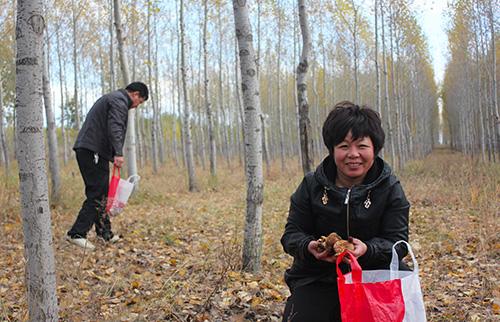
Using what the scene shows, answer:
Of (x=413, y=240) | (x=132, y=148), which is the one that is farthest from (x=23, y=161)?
(x=132, y=148)

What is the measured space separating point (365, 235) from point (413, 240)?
3704 mm

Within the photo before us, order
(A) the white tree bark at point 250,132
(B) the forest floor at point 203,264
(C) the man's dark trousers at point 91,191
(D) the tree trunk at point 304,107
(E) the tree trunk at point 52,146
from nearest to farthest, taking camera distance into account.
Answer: (B) the forest floor at point 203,264 → (A) the white tree bark at point 250,132 → (C) the man's dark trousers at point 91,191 → (D) the tree trunk at point 304,107 → (E) the tree trunk at point 52,146

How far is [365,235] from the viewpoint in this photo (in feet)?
6.78

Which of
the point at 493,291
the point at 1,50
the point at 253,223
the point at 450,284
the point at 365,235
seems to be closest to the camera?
the point at 365,235

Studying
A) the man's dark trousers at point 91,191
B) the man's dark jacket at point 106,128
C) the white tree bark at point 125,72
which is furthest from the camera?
the white tree bark at point 125,72

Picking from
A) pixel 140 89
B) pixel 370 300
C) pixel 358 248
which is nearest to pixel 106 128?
pixel 140 89

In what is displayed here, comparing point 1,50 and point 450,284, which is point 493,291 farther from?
point 1,50

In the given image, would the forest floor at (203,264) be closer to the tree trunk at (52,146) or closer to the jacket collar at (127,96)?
the tree trunk at (52,146)

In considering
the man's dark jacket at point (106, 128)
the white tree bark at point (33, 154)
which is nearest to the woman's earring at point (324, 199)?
the white tree bark at point (33, 154)

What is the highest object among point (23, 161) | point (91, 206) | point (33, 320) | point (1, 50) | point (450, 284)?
point (1, 50)

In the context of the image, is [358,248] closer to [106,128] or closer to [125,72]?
[106,128]

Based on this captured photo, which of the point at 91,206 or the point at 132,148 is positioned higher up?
the point at 132,148

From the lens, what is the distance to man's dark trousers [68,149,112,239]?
4586mm

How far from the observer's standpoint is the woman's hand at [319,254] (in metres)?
1.86
